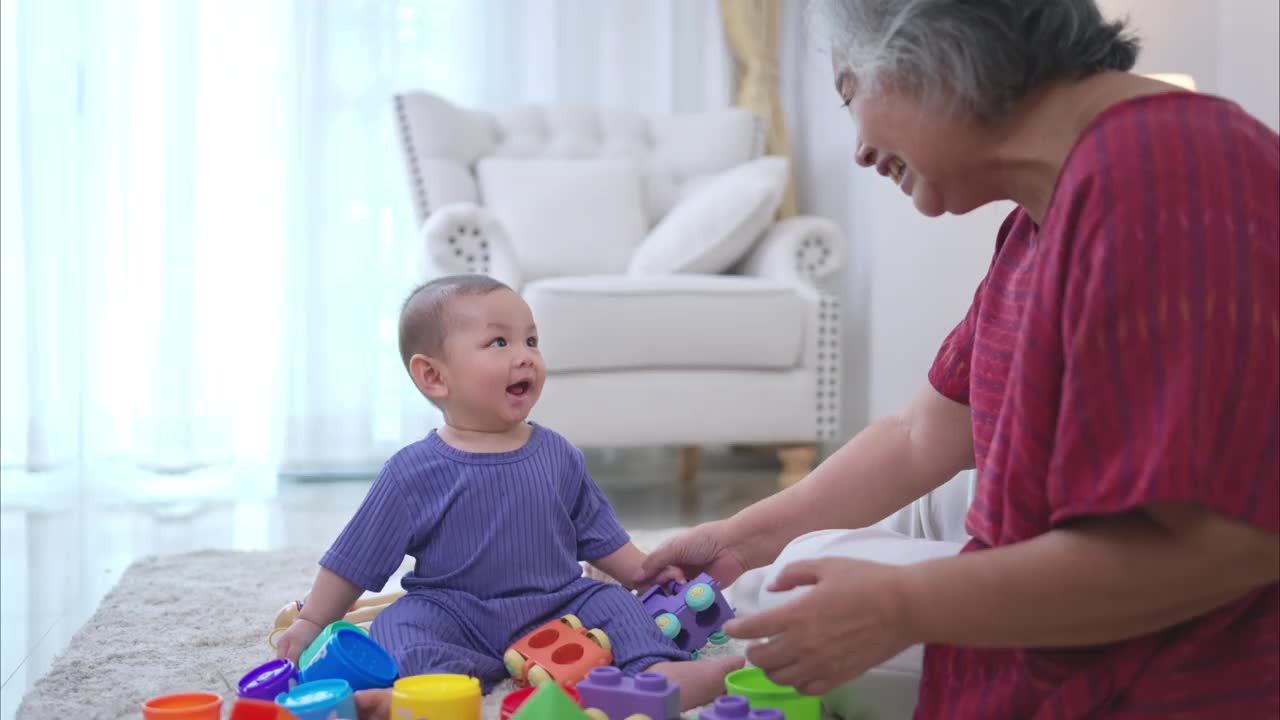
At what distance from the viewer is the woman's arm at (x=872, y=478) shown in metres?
1.18

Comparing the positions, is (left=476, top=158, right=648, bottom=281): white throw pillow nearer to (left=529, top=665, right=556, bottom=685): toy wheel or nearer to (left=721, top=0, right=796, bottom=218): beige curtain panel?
(left=721, top=0, right=796, bottom=218): beige curtain panel

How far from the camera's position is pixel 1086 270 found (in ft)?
2.46

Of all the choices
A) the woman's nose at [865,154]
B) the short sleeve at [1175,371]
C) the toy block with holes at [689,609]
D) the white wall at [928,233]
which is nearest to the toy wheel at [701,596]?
the toy block with holes at [689,609]

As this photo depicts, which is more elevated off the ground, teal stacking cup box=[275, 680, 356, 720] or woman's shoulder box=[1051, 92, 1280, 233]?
woman's shoulder box=[1051, 92, 1280, 233]

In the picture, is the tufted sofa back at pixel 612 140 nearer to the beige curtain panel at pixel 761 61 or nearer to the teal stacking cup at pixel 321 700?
the beige curtain panel at pixel 761 61

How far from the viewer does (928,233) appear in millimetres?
3361

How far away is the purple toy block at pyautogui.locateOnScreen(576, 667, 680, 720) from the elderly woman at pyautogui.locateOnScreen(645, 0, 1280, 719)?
23 centimetres

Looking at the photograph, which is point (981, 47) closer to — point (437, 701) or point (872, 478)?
point (872, 478)

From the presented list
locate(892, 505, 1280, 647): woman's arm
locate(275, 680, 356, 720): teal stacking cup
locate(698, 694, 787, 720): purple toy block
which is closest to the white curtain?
locate(275, 680, 356, 720): teal stacking cup

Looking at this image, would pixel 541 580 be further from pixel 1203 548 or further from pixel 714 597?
pixel 1203 548

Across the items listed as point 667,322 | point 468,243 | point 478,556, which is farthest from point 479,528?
point 468,243

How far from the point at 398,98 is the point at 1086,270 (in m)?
2.94

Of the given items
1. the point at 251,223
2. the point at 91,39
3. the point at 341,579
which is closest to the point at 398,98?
the point at 251,223

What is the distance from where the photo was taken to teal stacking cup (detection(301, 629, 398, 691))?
3.93 ft
